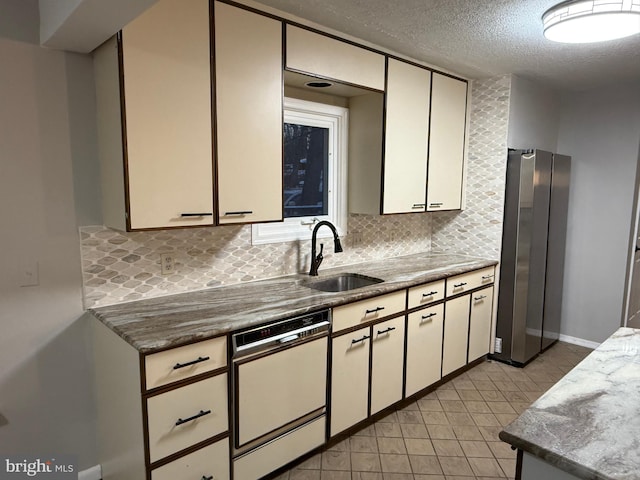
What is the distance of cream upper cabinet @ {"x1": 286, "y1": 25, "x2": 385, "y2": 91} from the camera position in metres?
2.29

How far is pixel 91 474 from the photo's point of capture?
2.12 metres

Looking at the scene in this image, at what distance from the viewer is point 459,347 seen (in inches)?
129

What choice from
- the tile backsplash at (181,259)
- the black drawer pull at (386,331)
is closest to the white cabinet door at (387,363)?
the black drawer pull at (386,331)

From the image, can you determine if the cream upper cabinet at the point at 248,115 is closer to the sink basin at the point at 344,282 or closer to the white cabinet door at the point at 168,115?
the white cabinet door at the point at 168,115

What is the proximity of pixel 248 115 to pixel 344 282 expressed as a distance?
4.42 ft

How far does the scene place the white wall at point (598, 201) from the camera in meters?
3.77

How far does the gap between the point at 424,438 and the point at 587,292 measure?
2.52 metres

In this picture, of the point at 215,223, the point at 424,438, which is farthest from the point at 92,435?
the point at 424,438

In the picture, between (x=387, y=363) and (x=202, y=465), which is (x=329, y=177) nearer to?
(x=387, y=363)

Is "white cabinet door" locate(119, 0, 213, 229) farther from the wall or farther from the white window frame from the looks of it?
the white window frame

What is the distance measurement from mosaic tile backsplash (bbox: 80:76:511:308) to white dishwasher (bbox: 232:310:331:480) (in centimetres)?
61

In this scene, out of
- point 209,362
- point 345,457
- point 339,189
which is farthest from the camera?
point 339,189

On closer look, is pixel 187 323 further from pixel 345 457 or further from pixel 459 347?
pixel 459 347

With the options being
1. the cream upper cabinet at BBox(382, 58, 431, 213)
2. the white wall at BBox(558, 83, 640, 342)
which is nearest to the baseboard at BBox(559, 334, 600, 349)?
the white wall at BBox(558, 83, 640, 342)
